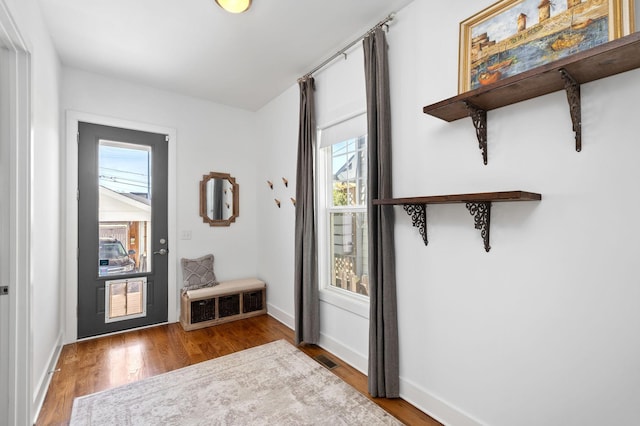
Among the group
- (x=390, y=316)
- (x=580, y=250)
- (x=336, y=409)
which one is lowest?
(x=336, y=409)

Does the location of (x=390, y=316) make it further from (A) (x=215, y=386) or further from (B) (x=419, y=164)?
(A) (x=215, y=386)

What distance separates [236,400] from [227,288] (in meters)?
1.70

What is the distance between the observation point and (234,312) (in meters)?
3.76

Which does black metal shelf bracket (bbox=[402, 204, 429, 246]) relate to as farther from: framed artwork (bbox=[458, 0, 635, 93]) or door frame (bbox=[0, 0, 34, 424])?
door frame (bbox=[0, 0, 34, 424])

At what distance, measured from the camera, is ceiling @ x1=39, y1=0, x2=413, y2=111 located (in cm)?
221

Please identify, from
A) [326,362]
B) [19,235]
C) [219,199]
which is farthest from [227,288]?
[19,235]

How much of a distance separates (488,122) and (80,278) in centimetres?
399

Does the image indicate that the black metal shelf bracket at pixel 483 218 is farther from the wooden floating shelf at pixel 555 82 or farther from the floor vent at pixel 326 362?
the floor vent at pixel 326 362

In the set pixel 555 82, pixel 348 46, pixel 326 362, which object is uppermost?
pixel 348 46

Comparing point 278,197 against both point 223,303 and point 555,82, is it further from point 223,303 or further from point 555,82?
point 555,82

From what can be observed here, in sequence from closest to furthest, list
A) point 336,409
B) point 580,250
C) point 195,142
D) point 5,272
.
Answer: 1. point 580,250
2. point 5,272
3. point 336,409
4. point 195,142

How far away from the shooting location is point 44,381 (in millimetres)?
2252

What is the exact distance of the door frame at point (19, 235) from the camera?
5.63ft

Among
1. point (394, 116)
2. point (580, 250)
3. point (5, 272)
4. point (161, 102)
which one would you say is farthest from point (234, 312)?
point (580, 250)
